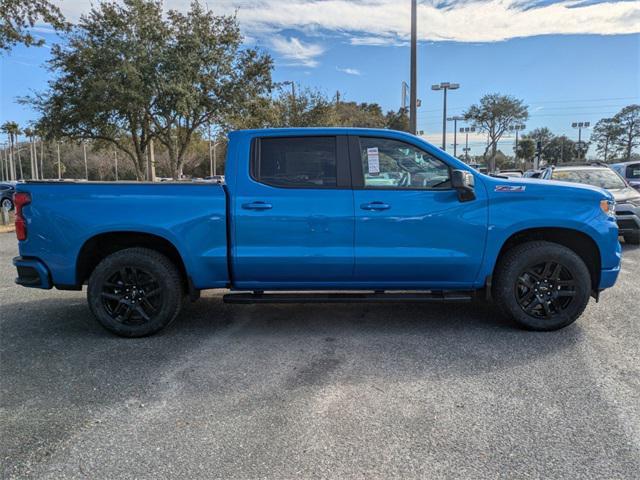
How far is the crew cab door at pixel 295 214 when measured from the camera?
4.47m

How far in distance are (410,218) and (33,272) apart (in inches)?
140

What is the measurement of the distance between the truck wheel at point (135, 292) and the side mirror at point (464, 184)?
2.72 metres

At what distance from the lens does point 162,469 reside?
102 inches

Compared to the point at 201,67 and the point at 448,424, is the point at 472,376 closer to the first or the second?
the point at 448,424

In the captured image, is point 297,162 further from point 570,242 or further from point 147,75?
point 147,75

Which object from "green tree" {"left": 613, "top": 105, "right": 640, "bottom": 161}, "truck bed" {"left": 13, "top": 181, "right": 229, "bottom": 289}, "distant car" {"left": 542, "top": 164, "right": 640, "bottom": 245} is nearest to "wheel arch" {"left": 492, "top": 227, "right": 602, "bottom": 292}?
"truck bed" {"left": 13, "top": 181, "right": 229, "bottom": 289}

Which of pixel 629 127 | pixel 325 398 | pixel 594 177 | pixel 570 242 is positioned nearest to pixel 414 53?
pixel 594 177

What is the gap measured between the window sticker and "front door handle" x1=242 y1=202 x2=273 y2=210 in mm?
1012

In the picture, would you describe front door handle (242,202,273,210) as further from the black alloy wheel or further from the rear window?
the rear window

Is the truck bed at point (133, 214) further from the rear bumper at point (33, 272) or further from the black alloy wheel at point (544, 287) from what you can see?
the black alloy wheel at point (544, 287)

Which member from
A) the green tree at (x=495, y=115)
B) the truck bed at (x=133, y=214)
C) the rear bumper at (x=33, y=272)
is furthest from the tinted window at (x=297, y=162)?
the green tree at (x=495, y=115)

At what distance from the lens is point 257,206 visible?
A: 4.47 metres

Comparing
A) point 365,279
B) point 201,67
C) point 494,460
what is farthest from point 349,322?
point 201,67

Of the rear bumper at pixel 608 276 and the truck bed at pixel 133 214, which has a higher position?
the truck bed at pixel 133 214
